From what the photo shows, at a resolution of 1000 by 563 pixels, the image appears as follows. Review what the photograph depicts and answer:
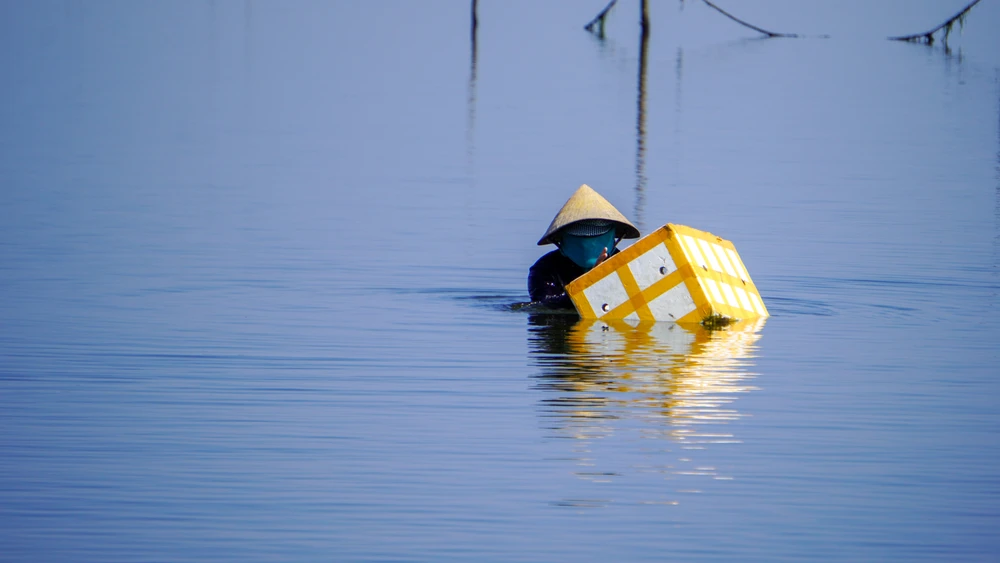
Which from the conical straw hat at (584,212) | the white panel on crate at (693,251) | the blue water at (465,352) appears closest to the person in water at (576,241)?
the conical straw hat at (584,212)

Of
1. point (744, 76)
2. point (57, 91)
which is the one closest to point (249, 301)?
point (57, 91)

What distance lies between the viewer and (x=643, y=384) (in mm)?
11000

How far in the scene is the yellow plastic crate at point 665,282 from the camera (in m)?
12.8

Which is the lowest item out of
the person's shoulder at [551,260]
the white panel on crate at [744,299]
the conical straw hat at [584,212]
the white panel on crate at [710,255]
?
the white panel on crate at [744,299]

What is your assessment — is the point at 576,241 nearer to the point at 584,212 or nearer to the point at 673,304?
the point at 584,212

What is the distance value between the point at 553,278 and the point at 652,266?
1277 millimetres

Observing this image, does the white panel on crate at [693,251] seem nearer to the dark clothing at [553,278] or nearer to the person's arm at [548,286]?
the dark clothing at [553,278]

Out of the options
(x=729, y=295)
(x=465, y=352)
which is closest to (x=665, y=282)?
(x=729, y=295)

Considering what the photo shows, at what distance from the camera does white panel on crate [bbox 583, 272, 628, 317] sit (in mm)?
13179

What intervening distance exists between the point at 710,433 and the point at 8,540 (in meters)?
3.95

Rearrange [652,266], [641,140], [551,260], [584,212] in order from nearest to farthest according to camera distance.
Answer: [652,266]
[584,212]
[551,260]
[641,140]

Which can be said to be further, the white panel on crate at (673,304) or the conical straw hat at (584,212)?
the conical straw hat at (584,212)

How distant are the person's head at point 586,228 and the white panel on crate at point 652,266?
1.78ft

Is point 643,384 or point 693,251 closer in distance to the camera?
point 643,384
